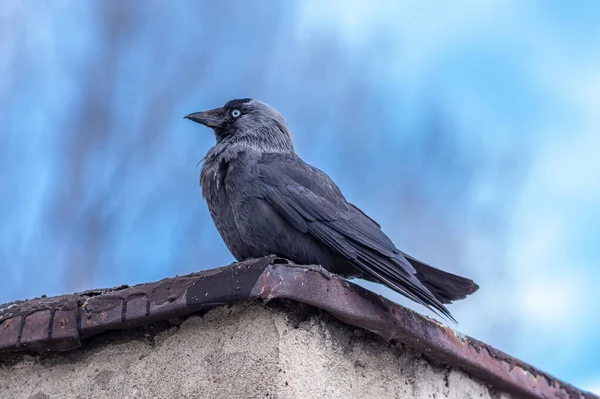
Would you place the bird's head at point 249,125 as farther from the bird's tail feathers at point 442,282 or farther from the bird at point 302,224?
the bird's tail feathers at point 442,282

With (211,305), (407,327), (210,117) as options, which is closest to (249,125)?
(210,117)

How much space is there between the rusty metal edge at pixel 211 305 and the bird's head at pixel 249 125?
1.72 meters

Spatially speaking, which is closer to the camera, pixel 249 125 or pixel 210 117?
pixel 249 125

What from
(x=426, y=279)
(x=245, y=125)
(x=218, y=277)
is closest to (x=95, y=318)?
(x=218, y=277)

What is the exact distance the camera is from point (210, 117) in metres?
4.80

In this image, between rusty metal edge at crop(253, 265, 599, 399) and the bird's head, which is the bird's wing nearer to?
rusty metal edge at crop(253, 265, 599, 399)

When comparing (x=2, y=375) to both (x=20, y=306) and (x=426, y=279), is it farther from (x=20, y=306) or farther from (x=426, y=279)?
(x=426, y=279)

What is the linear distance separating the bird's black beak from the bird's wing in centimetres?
96

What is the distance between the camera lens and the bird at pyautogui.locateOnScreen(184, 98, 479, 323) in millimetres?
3443

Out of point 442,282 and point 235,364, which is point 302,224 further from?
point 235,364

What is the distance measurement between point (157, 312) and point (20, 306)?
0.59 m

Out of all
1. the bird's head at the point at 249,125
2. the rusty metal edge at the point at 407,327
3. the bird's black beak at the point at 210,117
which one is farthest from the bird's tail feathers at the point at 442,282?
the bird's black beak at the point at 210,117

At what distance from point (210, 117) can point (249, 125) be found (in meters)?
0.30

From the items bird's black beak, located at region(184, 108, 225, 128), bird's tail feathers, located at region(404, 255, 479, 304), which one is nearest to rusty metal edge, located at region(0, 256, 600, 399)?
bird's tail feathers, located at region(404, 255, 479, 304)
